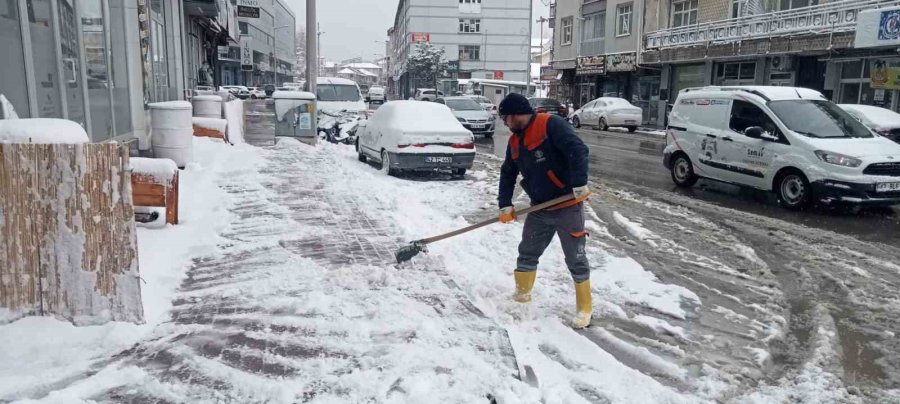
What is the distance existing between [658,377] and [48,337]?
3779 mm

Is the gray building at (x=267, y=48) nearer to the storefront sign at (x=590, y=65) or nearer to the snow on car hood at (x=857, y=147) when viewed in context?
the storefront sign at (x=590, y=65)

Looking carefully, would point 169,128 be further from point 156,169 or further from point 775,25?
point 775,25

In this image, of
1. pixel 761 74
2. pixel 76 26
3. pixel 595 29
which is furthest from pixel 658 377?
pixel 595 29

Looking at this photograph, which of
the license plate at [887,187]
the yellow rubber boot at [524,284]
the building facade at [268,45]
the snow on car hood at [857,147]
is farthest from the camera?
the building facade at [268,45]

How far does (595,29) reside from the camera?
128 feet

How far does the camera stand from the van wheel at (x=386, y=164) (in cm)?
1276

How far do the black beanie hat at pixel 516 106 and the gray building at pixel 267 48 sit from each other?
193 feet

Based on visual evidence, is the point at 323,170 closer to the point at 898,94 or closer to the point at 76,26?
the point at 76,26

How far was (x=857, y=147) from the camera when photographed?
934cm

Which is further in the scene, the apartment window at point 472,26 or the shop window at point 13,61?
the apartment window at point 472,26

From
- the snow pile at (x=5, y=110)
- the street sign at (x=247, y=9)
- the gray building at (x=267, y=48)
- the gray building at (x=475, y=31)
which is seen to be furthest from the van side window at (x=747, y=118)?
the gray building at (x=475, y=31)

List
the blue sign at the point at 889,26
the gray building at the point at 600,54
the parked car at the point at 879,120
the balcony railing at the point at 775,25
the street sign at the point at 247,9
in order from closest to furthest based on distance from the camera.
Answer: the parked car at the point at 879,120 → the blue sign at the point at 889,26 → the balcony railing at the point at 775,25 → the street sign at the point at 247,9 → the gray building at the point at 600,54

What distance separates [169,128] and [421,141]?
14.6ft

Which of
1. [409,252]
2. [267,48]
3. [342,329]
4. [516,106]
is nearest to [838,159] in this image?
[516,106]
